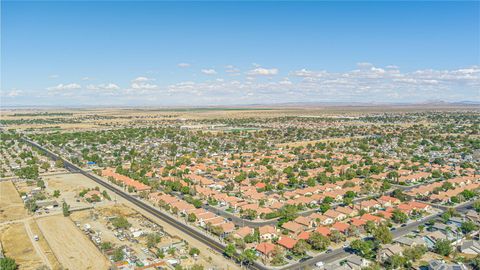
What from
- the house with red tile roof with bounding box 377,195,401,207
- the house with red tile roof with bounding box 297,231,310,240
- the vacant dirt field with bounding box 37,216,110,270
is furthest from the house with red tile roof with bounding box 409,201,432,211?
the vacant dirt field with bounding box 37,216,110,270

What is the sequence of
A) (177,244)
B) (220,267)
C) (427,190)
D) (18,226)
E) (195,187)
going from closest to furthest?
(220,267)
(177,244)
(18,226)
(427,190)
(195,187)

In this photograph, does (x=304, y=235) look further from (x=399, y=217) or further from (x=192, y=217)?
(x=192, y=217)

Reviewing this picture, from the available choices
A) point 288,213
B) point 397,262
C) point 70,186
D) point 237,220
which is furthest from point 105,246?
point 70,186

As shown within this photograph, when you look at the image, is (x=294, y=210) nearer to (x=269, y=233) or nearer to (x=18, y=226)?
(x=269, y=233)

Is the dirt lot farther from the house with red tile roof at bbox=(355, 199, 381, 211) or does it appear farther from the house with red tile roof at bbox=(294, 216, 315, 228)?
the house with red tile roof at bbox=(355, 199, 381, 211)

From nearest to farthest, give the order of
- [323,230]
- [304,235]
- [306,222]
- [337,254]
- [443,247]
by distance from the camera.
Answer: [443,247], [337,254], [304,235], [323,230], [306,222]

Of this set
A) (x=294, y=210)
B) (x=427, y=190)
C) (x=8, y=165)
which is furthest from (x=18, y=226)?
(x=427, y=190)
